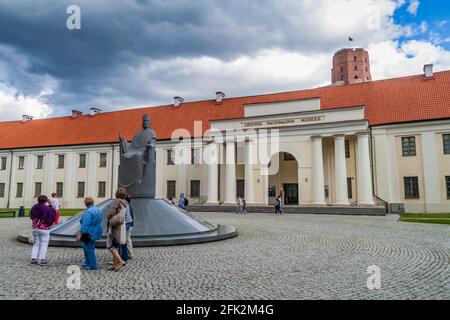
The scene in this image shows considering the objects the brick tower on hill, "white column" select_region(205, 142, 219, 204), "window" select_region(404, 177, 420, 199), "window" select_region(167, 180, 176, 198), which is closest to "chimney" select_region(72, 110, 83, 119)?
"window" select_region(167, 180, 176, 198)

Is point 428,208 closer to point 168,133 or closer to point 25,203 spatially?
point 168,133

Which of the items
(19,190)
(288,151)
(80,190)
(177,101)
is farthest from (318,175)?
(19,190)

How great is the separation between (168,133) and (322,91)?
16941 mm

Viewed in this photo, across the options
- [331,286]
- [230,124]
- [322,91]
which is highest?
[322,91]

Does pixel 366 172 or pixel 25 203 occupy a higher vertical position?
pixel 366 172

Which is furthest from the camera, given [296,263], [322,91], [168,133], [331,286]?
[168,133]

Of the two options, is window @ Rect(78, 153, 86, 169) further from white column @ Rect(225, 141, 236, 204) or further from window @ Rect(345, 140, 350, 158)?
window @ Rect(345, 140, 350, 158)

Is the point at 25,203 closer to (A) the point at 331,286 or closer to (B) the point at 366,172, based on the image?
(B) the point at 366,172

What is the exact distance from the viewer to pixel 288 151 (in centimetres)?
3038

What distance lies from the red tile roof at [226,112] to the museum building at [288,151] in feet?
0.46
